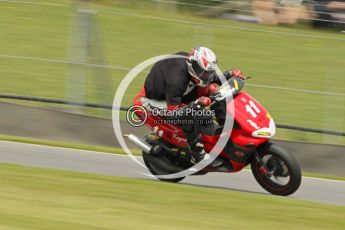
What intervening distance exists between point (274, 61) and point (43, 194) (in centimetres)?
910

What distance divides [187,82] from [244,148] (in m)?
0.99

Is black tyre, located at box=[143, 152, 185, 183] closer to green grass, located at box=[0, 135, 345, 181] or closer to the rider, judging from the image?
the rider

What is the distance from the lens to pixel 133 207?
8.15 metres

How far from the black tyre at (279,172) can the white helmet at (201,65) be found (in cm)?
107

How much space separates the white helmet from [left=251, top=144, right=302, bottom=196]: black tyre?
107cm

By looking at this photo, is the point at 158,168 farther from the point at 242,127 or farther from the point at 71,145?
the point at 71,145

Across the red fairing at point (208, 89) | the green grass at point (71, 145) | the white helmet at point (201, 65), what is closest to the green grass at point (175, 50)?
the green grass at point (71, 145)

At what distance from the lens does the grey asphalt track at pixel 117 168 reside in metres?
10.7

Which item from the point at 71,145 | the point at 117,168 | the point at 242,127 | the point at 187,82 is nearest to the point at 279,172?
the point at 242,127

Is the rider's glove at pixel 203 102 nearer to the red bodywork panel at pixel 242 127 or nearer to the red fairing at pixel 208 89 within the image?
the red bodywork panel at pixel 242 127

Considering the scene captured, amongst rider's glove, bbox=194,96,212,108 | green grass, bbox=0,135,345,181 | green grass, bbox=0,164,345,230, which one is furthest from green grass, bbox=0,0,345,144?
green grass, bbox=0,164,345,230

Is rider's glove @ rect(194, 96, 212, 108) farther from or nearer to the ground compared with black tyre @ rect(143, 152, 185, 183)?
farther from the ground

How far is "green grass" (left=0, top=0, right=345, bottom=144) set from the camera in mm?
14031

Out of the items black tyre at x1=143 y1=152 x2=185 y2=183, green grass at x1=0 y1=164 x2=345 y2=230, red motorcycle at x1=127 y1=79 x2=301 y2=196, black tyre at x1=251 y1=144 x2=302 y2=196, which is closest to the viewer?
green grass at x1=0 y1=164 x2=345 y2=230
